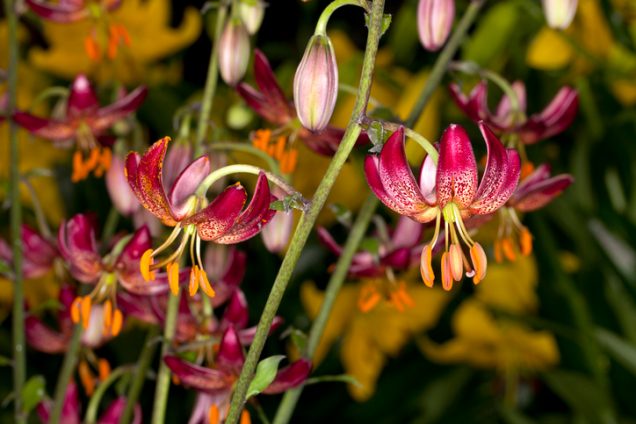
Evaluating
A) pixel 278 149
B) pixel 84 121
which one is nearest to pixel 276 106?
pixel 278 149

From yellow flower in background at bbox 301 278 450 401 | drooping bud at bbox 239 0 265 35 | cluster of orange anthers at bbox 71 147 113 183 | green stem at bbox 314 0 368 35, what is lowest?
yellow flower in background at bbox 301 278 450 401

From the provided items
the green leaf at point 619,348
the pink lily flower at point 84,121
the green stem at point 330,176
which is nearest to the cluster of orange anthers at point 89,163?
the pink lily flower at point 84,121

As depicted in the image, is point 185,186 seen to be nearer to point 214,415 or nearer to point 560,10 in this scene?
point 214,415

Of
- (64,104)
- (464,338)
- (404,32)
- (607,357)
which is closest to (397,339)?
(464,338)

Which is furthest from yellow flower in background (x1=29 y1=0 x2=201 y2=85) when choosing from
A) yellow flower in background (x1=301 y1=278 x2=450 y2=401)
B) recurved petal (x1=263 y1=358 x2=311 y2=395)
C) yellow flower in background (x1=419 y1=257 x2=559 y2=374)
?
recurved petal (x1=263 y1=358 x2=311 y2=395)

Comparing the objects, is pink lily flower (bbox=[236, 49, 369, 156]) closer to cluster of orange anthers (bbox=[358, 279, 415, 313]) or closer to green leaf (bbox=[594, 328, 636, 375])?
cluster of orange anthers (bbox=[358, 279, 415, 313])

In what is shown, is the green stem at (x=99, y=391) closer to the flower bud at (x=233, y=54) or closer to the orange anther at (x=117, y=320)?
the orange anther at (x=117, y=320)
